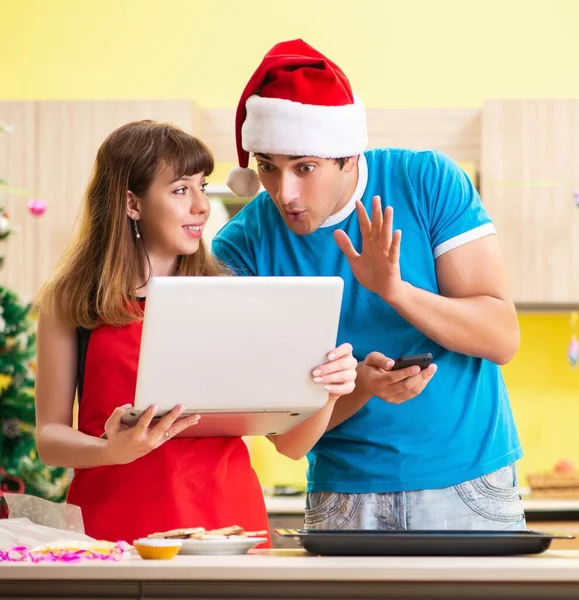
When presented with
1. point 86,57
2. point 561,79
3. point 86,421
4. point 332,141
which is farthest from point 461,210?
point 86,57

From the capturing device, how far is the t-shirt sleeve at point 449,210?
6.34ft

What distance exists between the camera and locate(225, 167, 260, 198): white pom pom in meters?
2.11

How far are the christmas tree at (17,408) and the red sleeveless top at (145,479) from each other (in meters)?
1.36

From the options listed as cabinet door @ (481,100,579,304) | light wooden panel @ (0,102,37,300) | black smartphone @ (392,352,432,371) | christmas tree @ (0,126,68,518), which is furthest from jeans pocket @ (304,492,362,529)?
light wooden panel @ (0,102,37,300)

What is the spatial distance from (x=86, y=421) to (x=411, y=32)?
2.91 m

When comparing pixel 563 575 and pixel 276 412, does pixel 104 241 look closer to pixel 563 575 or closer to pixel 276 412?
pixel 276 412

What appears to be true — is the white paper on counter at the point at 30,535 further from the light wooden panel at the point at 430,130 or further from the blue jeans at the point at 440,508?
the light wooden panel at the point at 430,130

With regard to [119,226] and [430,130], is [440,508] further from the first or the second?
[430,130]

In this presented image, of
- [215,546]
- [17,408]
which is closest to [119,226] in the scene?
[215,546]

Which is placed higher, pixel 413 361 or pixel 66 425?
pixel 413 361

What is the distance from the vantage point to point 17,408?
314cm

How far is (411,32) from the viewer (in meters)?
4.29

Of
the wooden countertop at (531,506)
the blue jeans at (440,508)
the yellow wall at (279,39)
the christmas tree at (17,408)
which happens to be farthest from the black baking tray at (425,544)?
the yellow wall at (279,39)

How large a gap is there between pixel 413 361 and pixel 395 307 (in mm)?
165
